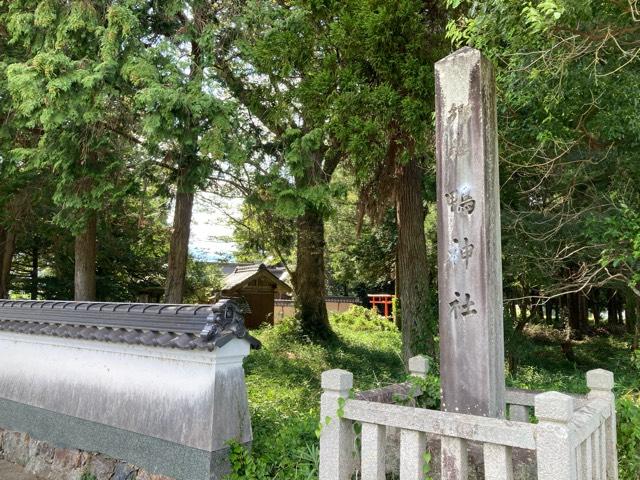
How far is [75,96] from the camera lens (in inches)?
259

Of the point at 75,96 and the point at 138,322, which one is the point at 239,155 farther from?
the point at 138,322

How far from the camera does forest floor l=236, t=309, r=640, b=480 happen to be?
3.98 metres

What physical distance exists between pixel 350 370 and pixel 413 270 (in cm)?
345

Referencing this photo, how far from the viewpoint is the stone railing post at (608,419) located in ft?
11.5

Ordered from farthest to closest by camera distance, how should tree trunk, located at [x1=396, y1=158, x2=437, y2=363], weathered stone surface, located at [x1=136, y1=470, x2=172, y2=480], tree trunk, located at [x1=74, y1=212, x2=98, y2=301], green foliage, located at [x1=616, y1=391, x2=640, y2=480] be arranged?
tree trunk, located at [x1=74, y1=212, x2=98, y2=301] → tree trunk, located at [x1=396, y1=158, x2=437, y2=363] → weathered stone surface, located at [x1=136, y1=470, x2=172, y2=480] → green foliage, located at [x1=616, y1=391, x2=640, y2=480]

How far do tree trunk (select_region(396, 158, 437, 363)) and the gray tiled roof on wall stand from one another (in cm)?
515

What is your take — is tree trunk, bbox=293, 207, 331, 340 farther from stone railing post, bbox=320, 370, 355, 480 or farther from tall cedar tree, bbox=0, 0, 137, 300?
stone railing post, bbox=320, 370, 355, 480

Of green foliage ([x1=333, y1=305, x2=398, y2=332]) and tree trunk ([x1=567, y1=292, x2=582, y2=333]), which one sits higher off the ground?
tree trunk ([x1=567, y1=292, x2=582, y2=333])

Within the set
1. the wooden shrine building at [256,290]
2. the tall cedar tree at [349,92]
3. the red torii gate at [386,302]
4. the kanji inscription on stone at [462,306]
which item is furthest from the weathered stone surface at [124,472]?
the red torii gate at [386,302]

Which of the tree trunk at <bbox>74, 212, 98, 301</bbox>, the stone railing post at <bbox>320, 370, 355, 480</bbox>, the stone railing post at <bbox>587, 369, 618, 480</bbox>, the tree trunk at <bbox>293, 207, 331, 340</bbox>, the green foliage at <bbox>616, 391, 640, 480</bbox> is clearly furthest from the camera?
the tree trunk at <bbox>293, 207, 331, 340</bbox>

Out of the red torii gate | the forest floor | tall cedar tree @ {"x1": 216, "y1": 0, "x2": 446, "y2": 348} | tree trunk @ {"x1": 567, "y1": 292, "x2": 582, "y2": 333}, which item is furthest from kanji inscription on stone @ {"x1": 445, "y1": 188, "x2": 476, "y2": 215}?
the red torii gate

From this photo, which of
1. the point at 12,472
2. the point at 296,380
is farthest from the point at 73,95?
the point at 296,380

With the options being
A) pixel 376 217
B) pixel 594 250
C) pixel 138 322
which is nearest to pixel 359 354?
pixel 376 217

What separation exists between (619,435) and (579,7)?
364 centimetres
